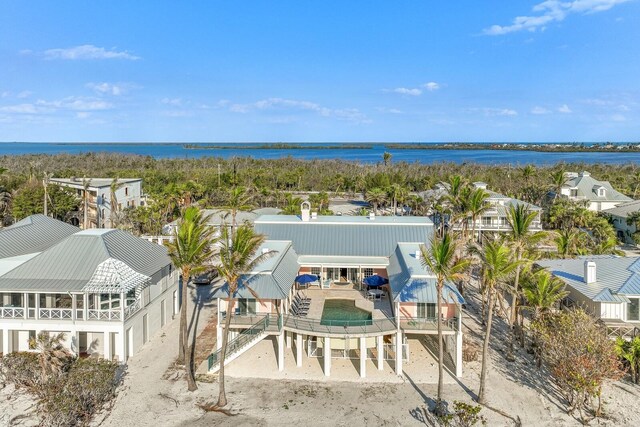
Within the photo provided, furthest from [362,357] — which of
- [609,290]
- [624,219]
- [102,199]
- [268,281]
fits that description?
[624,219]

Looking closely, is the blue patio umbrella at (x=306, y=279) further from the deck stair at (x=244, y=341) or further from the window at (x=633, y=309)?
the window at (x=633, y=309)

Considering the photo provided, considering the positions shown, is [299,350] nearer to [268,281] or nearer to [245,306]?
[245,306]

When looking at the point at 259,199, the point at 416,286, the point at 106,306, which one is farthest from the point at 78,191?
the point at 416,286

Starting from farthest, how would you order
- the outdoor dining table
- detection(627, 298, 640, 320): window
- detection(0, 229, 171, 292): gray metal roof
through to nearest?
the outdoor dining table, detection(627, 298, 640, 320): window, detection(0, 229, 171, 292): gray metal roof

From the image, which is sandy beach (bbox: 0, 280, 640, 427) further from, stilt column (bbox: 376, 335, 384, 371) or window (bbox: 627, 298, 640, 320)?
window (bbox: 627, 298, 640, 320)

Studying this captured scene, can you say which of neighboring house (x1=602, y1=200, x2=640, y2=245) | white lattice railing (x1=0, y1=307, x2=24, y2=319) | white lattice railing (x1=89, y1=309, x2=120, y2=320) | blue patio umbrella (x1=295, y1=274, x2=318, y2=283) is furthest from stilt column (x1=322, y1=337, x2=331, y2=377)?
neighboring house (x1=602, y1=200, x2=640, y2=245)

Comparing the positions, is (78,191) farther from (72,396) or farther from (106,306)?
(72,396)
